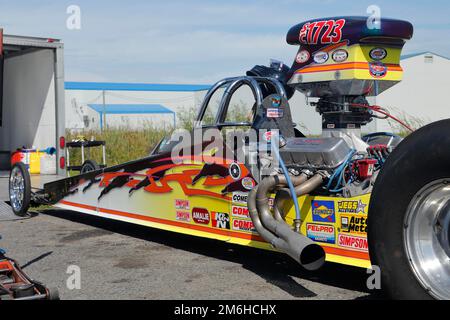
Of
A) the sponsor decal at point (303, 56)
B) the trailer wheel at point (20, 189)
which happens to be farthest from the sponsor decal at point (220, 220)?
the trailer wheel at point (20, 189)

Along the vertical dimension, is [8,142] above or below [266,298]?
above

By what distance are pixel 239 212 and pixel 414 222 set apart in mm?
2127

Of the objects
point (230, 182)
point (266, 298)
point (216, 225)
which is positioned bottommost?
point (266, 298)

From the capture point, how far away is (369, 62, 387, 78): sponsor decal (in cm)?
507

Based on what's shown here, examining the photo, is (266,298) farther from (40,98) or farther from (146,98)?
(146,98)

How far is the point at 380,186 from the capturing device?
12.3 ft

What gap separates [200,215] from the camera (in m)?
6.00

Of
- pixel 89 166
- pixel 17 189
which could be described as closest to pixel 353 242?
pixel 89 166

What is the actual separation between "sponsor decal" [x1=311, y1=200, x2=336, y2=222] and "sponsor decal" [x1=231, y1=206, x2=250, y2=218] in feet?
2.66

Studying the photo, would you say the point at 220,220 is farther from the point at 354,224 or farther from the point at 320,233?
the point at 354,224

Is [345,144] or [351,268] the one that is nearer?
[345,144]

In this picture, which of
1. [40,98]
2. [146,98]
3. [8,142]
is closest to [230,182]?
[40,98]

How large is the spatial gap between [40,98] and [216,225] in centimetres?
734

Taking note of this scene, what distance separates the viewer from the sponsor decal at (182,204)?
616 cm
